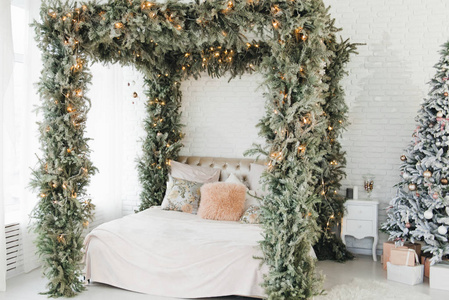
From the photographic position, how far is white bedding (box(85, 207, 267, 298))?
4.02 meters

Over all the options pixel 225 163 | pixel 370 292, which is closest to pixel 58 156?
pixel 225 163

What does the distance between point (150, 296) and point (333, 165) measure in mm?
2861

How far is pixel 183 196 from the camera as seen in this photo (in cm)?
564

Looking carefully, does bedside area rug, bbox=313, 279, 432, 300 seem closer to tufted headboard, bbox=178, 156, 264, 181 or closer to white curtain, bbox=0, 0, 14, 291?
tufted headboard, bbox=178, 156, 264, 181

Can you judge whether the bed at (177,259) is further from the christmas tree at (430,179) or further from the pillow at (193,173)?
the christmas tree at (430,179)

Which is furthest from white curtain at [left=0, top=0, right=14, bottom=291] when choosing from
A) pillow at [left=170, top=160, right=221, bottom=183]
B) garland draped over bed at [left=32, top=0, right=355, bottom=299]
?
pillow at [left=170, top=160, right=221, bottom=183]

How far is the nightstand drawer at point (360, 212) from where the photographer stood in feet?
18.1

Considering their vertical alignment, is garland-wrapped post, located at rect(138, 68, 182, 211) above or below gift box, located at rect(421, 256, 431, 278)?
above

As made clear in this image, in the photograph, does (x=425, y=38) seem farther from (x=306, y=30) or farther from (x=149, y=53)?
(x=149, y=53)

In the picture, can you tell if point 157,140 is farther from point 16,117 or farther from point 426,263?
point 426,263

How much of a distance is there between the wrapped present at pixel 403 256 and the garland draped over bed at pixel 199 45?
4.70 feet

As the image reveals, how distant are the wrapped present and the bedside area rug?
285mm

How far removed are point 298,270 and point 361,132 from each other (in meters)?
2.90

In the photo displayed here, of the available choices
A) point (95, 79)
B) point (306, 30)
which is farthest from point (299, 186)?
point (95, 79)
